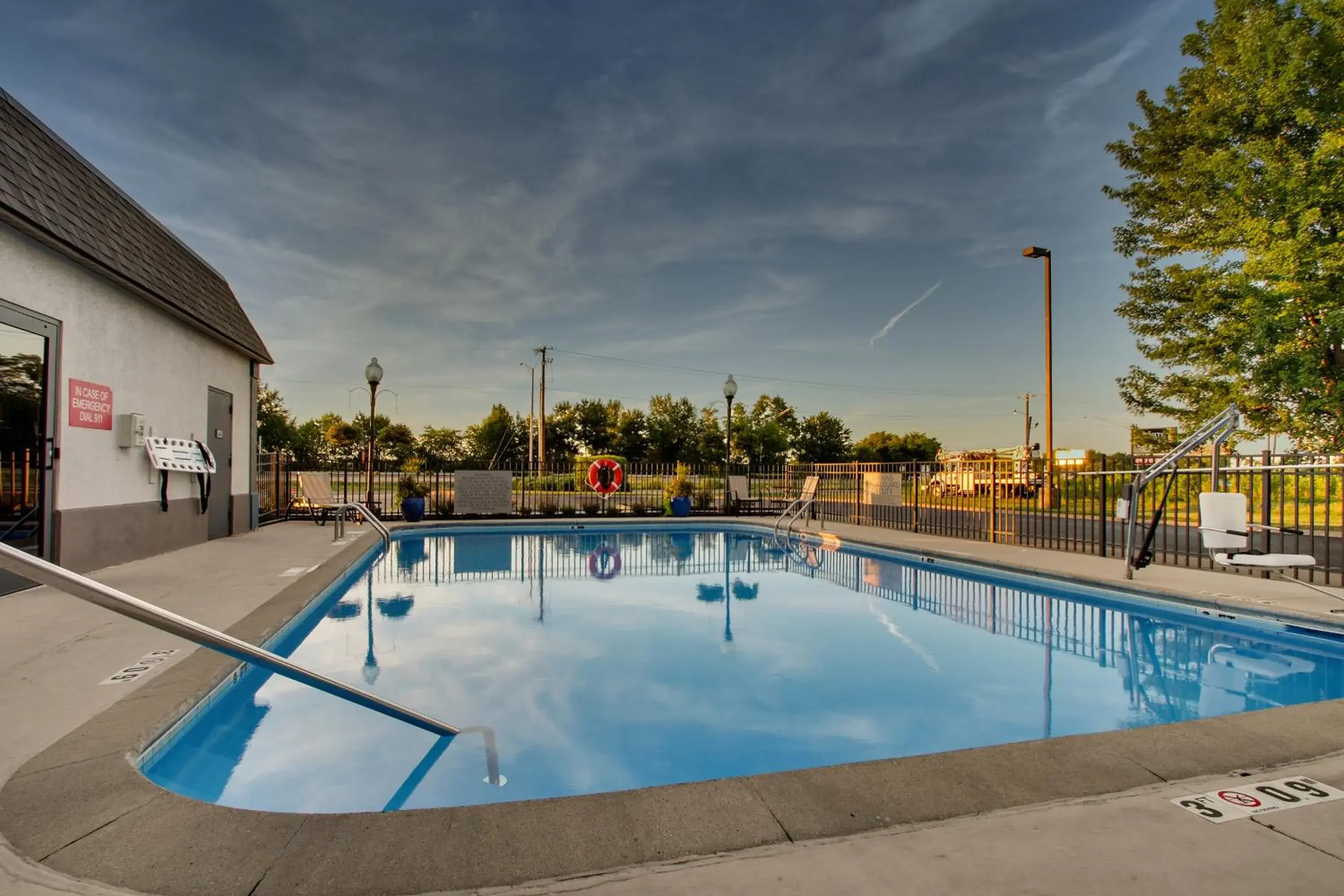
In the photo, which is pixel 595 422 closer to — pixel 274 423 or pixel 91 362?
pixel 274 423

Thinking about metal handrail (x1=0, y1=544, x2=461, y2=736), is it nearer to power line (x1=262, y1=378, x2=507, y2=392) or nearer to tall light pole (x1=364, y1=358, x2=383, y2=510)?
tall light pole (x1=364, y1=358, x2=383, y2=510)

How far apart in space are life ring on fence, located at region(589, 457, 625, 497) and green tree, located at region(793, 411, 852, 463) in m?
39.1

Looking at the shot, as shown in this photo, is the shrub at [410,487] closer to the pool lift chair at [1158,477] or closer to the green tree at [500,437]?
the pool lift chair at [1158,477]

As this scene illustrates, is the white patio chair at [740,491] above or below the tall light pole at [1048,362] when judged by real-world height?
below

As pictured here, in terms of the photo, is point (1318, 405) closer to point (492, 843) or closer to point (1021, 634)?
point (1021, 634)

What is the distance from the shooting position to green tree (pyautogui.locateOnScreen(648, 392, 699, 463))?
49.0 metres

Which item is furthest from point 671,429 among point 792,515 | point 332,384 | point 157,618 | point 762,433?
point 157,618

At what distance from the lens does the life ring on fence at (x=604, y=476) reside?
17797 mm

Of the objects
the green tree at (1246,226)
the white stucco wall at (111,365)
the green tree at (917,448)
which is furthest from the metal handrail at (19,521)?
the green tree at (917,448)

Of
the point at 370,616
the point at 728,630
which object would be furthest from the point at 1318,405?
the point at 370,616

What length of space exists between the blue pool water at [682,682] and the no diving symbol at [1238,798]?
1.52 m

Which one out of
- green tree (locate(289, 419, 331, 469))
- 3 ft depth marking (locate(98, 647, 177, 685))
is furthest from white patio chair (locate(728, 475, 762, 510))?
green tree (locate(289, 419, 331, 469))

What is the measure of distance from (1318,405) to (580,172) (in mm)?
17403

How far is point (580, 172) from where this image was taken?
1652cm
